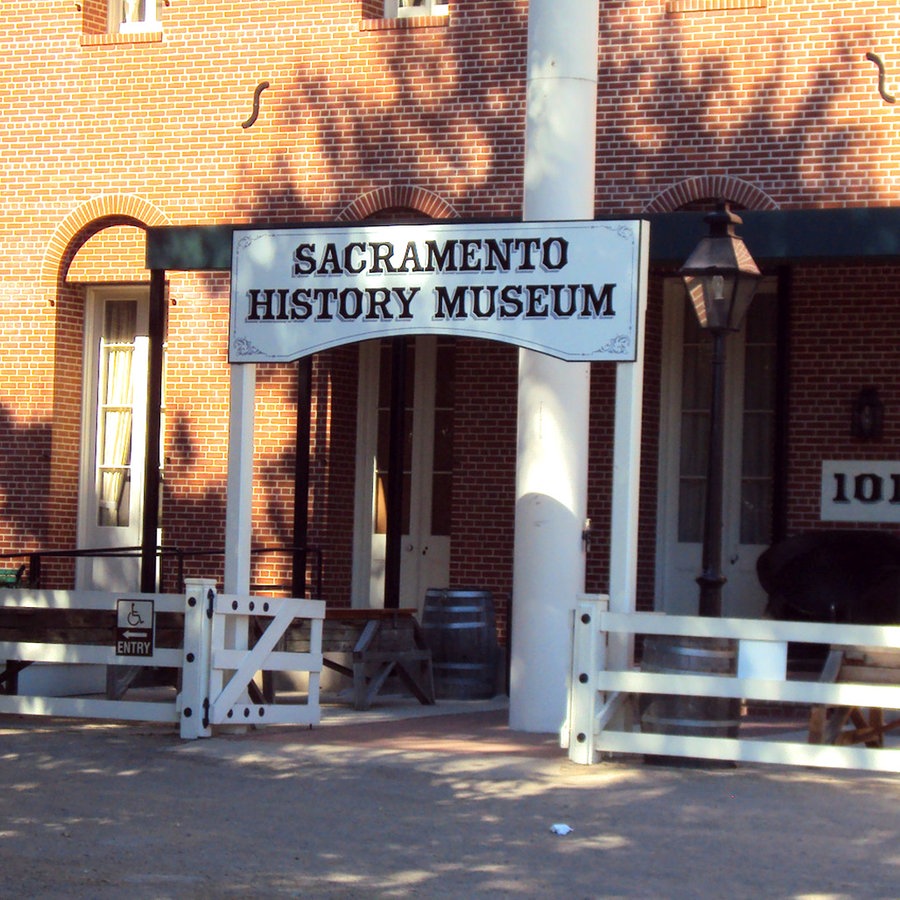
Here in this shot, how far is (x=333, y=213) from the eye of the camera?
15.6 m

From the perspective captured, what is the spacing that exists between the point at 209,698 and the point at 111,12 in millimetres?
9115

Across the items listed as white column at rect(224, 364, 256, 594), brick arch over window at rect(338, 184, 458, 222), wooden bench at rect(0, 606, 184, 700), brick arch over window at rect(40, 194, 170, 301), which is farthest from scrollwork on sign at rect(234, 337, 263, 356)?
brick arch over window at rect(40, 194, 170, 301)

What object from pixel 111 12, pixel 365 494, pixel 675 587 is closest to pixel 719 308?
pixel 675 587

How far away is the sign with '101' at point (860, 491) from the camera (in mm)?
14164

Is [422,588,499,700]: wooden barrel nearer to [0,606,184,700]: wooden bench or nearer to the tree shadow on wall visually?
[0,606,184,700]: wooden bench

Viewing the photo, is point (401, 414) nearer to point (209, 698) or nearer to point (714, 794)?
point (209, 698)

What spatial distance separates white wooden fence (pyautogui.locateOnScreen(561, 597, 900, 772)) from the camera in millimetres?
9117

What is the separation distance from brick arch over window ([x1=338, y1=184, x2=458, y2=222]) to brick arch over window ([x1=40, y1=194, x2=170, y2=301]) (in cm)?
210

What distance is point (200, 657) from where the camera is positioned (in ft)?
33.9

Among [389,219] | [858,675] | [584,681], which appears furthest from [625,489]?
[389,219]

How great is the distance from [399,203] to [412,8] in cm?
200

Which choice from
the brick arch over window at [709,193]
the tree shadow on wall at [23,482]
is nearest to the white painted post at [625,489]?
the brick arch over window at [709,193]

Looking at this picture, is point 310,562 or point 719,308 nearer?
point 719,308

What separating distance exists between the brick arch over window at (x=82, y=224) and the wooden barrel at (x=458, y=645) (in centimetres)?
516
